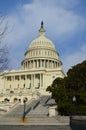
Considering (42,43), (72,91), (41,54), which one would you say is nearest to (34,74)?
(41,54)

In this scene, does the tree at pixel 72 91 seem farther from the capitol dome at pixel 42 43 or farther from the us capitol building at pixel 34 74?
the capitol dome at pixel 42 43

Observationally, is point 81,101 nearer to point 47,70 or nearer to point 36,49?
point 47,70

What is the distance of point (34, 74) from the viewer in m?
111

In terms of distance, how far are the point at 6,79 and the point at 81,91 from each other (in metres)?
66.4

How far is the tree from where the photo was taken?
47.6 metres

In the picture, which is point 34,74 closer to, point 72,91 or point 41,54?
point 41,54

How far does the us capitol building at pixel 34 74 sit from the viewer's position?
99188mm

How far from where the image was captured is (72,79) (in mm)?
54250

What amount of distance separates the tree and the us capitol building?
35946 mm

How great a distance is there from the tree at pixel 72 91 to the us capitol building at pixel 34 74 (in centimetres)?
3595

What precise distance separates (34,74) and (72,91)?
2332 inches

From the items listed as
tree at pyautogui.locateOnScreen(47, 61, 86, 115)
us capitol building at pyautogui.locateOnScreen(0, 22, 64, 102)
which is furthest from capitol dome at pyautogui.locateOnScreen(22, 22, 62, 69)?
tree at pyautogui.locateOnScreen(47, 61, 86, 115)

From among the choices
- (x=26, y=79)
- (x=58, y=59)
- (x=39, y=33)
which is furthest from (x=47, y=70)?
(x=39, y=33)

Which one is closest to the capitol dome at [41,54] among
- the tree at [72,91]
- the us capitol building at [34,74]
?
the us capitol building at [34,74]
